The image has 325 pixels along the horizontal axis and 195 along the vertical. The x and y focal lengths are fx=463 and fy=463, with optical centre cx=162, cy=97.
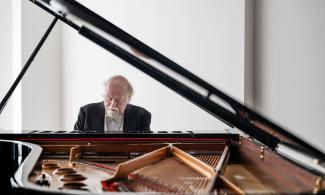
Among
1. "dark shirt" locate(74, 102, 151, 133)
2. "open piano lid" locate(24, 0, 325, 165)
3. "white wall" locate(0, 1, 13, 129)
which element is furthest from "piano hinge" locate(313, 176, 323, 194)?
"white wall" locate(0, 1, 13, 129)

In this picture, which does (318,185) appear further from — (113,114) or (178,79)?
(113,114)

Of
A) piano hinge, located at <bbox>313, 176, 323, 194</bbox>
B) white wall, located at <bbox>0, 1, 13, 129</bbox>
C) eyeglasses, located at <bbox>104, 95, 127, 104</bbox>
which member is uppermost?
white wall, located at <bbox>0, 1, 13, 129</bbox>

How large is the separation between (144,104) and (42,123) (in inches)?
51.5

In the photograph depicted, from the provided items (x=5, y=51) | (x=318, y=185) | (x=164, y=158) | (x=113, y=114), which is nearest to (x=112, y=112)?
(x=113, y=114)

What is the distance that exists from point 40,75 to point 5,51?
611 mm

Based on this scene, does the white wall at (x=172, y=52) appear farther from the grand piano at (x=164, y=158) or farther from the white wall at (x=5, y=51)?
the grand piano at (x=164, y=158)

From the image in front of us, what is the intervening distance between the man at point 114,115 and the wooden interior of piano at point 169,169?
3.51 ft

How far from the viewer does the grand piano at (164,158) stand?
184 cm

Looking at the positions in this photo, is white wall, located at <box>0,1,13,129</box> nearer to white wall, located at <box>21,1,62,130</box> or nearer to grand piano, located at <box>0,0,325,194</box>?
white wall, located at <box>21,1,62,130</box>

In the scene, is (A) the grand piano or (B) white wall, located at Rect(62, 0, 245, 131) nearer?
(A) the grand piano

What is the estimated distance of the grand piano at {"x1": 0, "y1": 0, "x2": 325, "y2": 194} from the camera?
184cm

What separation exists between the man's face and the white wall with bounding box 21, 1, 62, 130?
1416 millimetres

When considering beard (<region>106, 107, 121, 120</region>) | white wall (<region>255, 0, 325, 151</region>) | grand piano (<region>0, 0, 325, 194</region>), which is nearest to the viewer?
grand piano (<region>0, 0, 325, 194</region>)

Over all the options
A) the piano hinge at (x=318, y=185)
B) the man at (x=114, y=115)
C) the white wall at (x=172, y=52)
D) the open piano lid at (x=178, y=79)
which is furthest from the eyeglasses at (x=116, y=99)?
the piano hinge at (x=318, y=185)
